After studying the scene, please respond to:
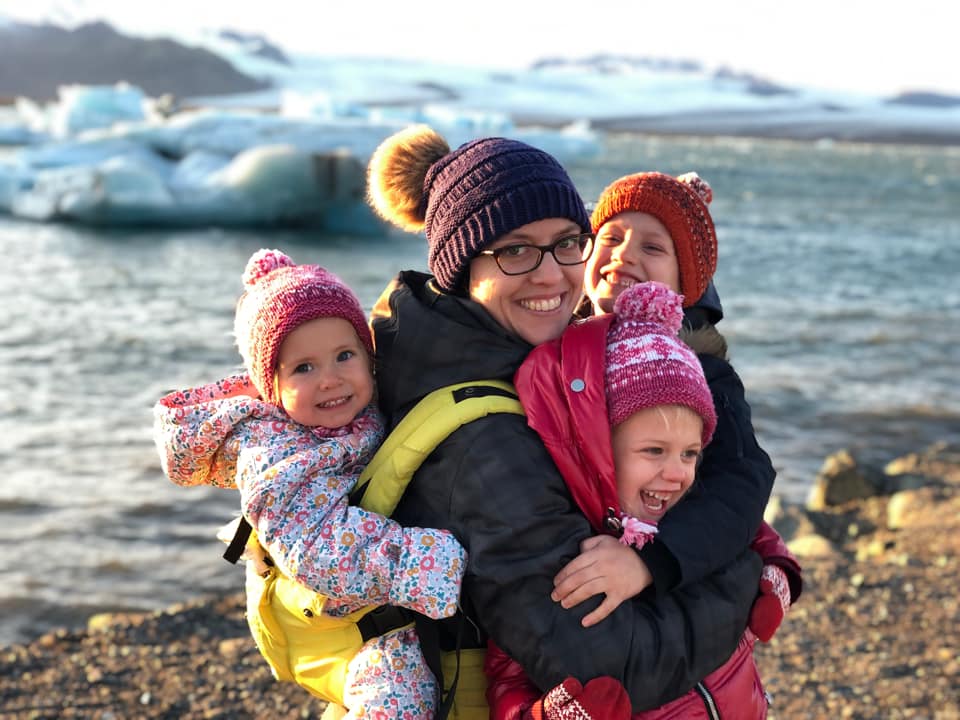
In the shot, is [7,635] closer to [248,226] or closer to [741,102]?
[248,226]

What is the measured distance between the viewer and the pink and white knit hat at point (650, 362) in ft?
6.57

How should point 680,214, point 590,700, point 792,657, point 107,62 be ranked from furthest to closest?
point 107,62
point 792,657
point 680,214
point 590,700

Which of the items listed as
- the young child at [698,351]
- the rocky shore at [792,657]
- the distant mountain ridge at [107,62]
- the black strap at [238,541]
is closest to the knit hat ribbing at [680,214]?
the young child at [698,351]

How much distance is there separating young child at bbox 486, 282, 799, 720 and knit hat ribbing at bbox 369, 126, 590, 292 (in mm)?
252

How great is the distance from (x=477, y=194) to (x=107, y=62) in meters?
117

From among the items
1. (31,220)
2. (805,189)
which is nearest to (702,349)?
(31,220)

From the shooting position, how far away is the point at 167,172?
72.2 ft

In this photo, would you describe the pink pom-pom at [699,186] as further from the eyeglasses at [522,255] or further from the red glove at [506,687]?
the red glove at [506,687]

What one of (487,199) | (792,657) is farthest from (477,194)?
(792,657)

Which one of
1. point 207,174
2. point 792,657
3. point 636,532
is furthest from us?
point 207,174

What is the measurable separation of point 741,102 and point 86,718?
135 metres

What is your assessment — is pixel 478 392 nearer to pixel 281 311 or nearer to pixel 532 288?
pixel 532 288

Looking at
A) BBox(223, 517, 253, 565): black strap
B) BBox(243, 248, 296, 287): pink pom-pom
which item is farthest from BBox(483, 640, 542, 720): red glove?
BBox(243, 248, 296, 287): pink pom-pom

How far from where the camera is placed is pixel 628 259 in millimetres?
2633
